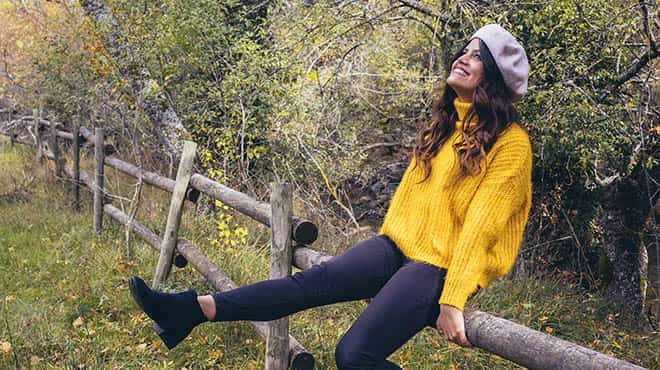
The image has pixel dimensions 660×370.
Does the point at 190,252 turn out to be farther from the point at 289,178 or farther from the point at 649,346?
the point at 649,346

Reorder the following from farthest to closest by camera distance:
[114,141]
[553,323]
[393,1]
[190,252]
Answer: [114,141]
[393,1]
[553,323]
[190,252]

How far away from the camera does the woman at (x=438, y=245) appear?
244 cm

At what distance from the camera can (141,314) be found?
14.7 ft

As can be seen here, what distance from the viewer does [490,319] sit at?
90.1 inches

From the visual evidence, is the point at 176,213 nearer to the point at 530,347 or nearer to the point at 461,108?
the point at 461,108

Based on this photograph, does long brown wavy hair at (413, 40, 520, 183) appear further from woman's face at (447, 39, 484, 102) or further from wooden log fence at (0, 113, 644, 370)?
wooden log fence at (0, 113, 644, 370)

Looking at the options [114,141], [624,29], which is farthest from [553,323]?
[114,141]

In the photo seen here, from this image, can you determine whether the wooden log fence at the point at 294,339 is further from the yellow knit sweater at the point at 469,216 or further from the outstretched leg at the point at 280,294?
the outstretched leg at the point at 280,294

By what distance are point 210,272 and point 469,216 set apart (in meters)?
2.27

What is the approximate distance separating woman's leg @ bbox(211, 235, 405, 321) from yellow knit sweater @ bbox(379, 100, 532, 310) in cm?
13

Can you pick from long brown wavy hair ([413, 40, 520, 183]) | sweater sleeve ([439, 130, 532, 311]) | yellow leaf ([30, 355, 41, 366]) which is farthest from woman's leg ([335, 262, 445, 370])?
yellow leaf ([30, 355, 41, 366])

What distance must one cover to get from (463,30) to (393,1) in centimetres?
86

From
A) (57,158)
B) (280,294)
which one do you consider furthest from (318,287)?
(57,158)

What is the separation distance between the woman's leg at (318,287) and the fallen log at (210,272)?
0.78 m
